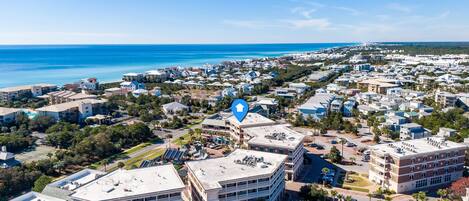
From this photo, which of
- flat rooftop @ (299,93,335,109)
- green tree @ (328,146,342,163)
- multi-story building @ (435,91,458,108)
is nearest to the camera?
green tree @ (328,146,342,163)

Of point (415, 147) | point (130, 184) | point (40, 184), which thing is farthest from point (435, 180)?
point (40, 184)

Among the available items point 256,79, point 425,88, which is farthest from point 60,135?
point 425,88

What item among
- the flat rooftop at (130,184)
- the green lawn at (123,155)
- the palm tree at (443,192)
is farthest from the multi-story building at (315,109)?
the flat rooftop at (130,184)

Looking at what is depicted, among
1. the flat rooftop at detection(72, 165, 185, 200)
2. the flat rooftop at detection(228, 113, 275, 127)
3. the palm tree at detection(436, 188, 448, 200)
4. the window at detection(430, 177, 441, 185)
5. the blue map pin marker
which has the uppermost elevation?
the blue map pin marker

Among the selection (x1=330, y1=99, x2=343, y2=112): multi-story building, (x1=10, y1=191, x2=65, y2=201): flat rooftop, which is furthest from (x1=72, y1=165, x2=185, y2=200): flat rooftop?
(x1=330, y1=99, x2=343, y2=112): multi-story building

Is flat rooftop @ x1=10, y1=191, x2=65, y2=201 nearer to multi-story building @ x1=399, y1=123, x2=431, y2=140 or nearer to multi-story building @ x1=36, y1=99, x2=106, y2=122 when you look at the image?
multi-story building @ x1=36, y1=99, x2=106, y2=122

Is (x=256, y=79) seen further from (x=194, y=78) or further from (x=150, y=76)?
(x=150, y=76)

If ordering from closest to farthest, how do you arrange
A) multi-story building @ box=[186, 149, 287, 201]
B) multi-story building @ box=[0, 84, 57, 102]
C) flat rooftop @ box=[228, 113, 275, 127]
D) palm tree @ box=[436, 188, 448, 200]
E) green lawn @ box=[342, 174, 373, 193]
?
multi-story building @ box=[186, 149, 287, 201] → palm tree @ box=[436, 188, 448, 200] → green lawn @ box=[342, 174, 373, 193] → flat rooftop @ box=[228, 113, 275, 127] → multi-story building @ box=[0, 84, 57, 102]

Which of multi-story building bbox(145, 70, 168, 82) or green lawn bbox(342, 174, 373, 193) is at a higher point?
multi-story building bbox(145, 70, 168, 82)

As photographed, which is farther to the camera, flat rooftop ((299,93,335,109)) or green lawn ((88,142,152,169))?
flat rooftop ((299,93,335,109))
